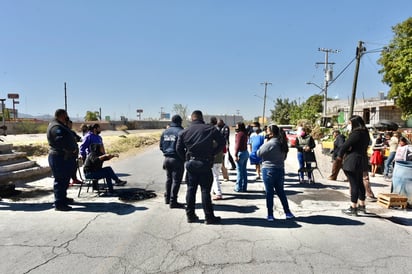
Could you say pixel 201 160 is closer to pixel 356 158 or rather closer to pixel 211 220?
pixel 211 220

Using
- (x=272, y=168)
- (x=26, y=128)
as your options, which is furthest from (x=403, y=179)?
(x=26, y=128)

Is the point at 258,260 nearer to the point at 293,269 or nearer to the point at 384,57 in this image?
the point at 293,269

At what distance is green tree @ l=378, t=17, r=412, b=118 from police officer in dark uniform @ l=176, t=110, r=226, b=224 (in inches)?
891

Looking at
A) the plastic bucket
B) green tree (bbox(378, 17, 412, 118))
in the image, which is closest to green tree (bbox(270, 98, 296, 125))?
green tree (bbox(378, 17, 412, 118))

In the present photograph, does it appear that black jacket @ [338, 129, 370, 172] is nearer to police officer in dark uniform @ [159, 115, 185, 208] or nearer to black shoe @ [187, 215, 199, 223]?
black shoe @ [187, 215, 199, 223]

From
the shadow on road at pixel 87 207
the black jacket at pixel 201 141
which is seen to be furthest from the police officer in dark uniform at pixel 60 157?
the black jacket at pixel 201 141

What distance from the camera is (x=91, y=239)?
445 centimetres

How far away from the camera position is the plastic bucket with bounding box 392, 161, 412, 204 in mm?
6258

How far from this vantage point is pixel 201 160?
4953 mm

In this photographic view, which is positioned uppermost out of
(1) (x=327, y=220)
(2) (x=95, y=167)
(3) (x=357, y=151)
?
(3) (x=357, y=151)

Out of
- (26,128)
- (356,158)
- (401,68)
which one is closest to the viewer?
(356,158)

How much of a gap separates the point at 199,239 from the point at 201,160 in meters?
1.22

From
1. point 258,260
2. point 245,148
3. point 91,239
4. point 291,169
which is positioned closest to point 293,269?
point 258,260

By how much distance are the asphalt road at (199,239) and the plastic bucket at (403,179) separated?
60 cm
